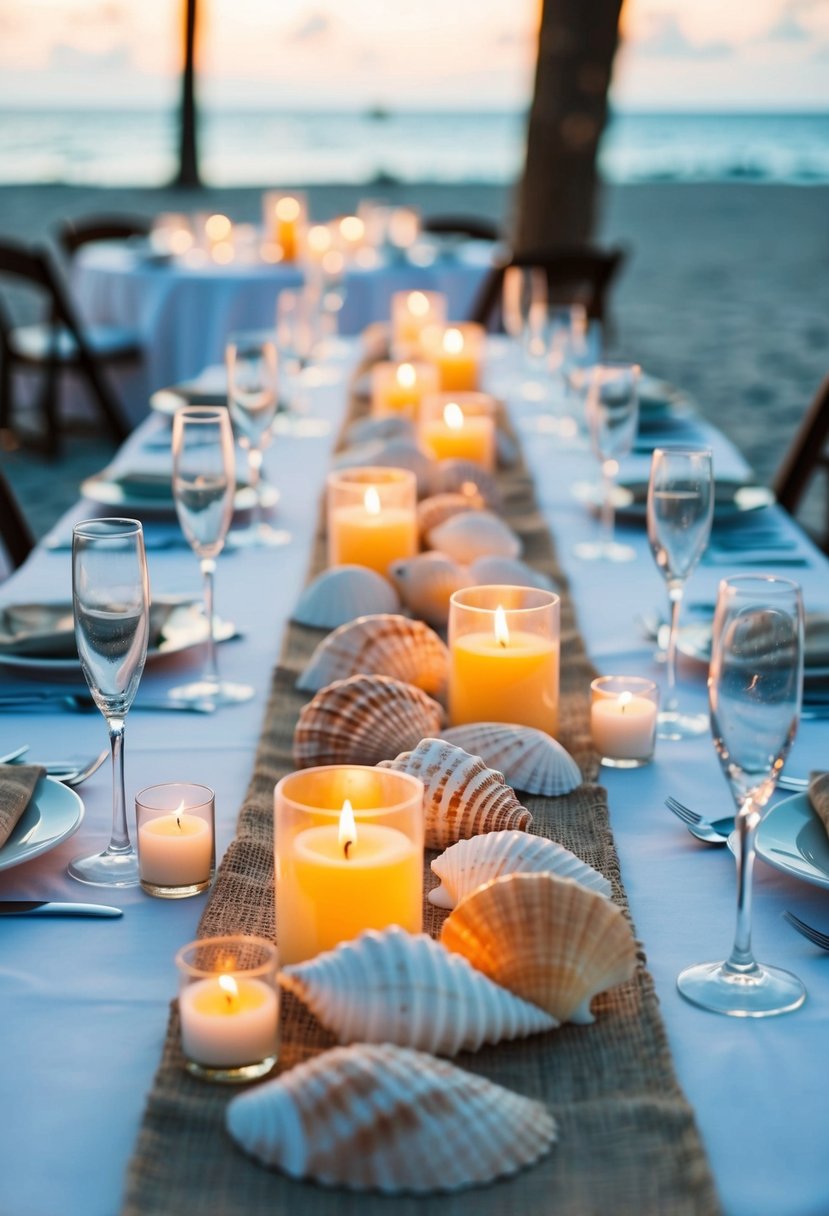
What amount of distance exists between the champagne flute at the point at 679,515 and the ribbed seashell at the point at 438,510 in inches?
18.2

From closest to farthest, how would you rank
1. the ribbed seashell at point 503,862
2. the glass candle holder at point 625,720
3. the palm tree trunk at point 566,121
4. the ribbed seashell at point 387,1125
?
the ribbed seashell at point 387,1125, the ribbed seashell at point 503,862, the glass candle holder at point 625,720, the palm tree trunk at point 566,121

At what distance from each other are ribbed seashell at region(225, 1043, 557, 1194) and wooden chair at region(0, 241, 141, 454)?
4731 millimetres

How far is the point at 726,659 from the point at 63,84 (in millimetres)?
38375

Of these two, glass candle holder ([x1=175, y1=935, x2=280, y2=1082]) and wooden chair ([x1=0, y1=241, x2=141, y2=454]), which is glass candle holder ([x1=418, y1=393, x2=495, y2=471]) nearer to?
glass candle holder ([x1=175, y1=935, x2=280, y2=1082])

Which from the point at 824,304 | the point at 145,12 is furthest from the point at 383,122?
the point at 824,304

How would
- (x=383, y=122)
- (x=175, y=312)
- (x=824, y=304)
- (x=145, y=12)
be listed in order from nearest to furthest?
1. (x=175, y=312)
2. (x=824, y=304)
3. (x=145, y=12)
4. (x=383, y=122)

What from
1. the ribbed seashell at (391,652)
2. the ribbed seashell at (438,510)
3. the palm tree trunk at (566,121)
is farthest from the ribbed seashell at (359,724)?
the palm tree trunk at (566,121)

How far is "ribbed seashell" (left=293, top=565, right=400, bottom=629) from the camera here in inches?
62.4

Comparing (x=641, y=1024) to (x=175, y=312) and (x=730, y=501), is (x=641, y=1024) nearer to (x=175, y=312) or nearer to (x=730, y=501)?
(x=730, y=501)

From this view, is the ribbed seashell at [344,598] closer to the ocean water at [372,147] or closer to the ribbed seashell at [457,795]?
the ribbed seashell at [457,795]

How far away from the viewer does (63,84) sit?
1412 inches

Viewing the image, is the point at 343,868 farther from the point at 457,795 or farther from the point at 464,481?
the point at 464,481

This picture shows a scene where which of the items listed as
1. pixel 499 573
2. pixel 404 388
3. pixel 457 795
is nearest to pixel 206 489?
pixel 499 573

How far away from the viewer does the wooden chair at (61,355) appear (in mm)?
5398
